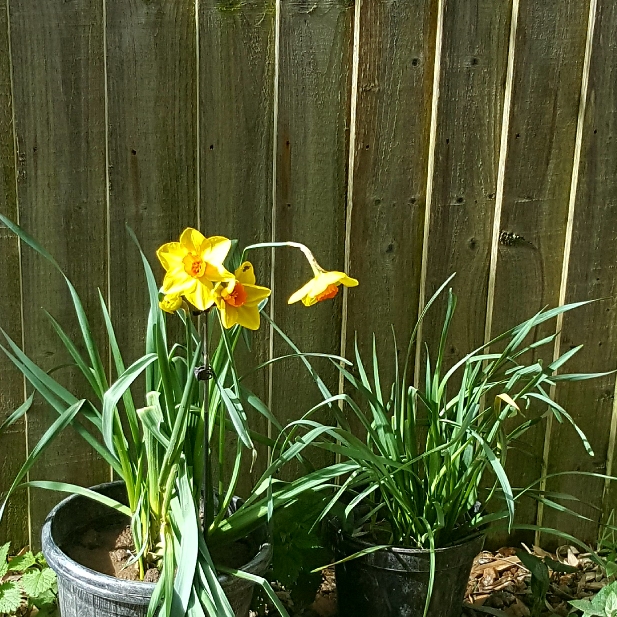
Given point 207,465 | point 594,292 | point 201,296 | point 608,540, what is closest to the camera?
point 201,296

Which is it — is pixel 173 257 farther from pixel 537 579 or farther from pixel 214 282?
pixel 537 579

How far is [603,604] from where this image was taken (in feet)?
6.23

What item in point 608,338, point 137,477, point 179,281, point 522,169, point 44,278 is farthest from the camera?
point 608,338

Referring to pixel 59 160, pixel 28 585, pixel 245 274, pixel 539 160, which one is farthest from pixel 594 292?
pixel 28 585

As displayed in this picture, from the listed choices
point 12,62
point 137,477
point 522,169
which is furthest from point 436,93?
point 137,477

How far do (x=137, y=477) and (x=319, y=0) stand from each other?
1.12m

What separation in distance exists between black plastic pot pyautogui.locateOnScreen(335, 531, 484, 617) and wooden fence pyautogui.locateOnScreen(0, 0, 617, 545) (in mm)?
470

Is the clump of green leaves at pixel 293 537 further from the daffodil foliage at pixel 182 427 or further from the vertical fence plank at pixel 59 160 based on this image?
the vertical fence plank at pixel 59 160

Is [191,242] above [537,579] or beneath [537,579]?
above

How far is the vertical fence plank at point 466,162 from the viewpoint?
81.3 inches

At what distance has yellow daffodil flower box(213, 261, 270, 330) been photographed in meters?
1.41

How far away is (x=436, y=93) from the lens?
2.08 metres

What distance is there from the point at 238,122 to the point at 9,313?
27.0 inches

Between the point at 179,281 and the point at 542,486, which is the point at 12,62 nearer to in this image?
the point at 179,281
